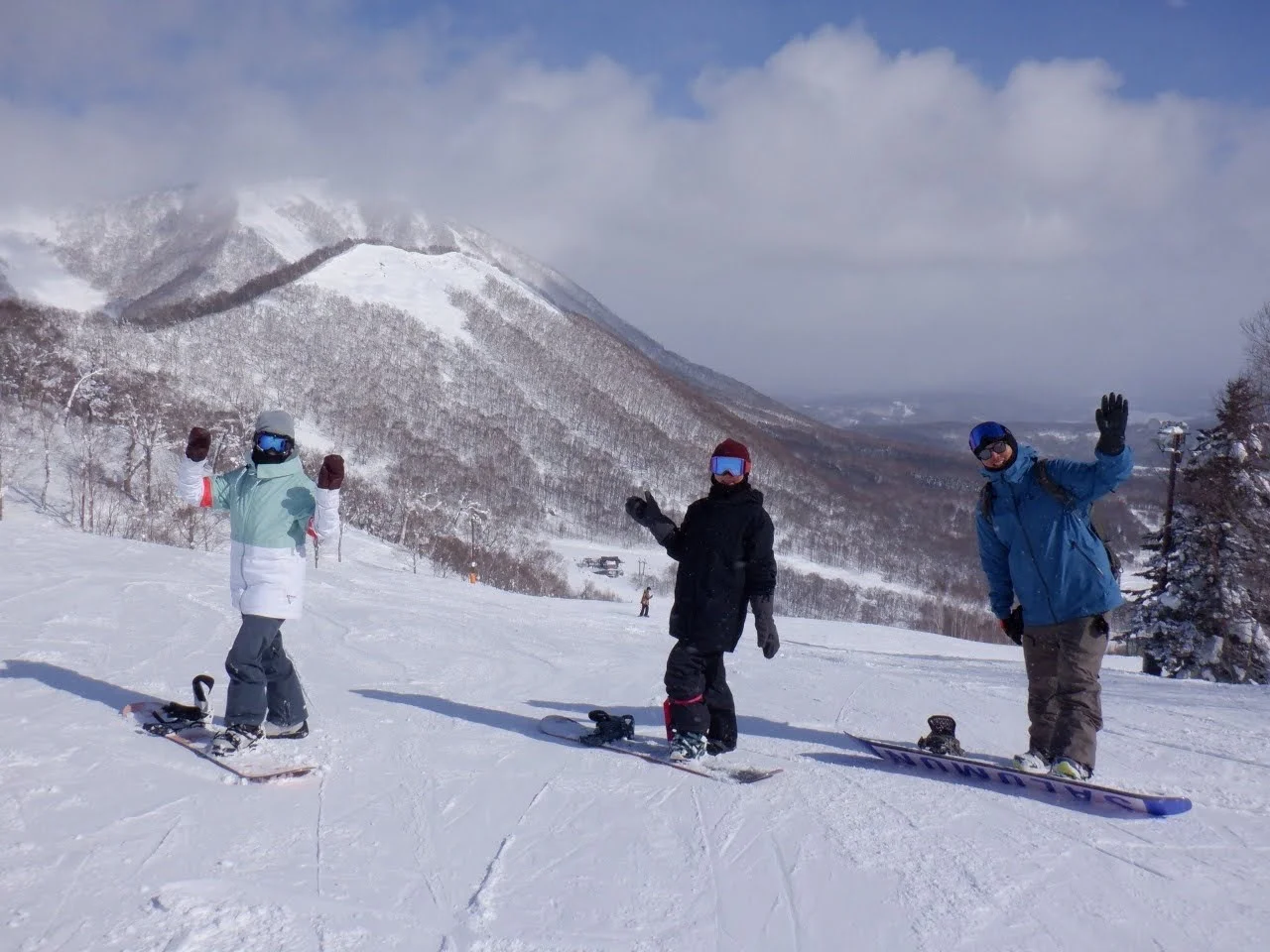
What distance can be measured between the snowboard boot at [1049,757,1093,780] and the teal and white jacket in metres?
4.02

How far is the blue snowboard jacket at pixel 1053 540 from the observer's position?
4.59 metres

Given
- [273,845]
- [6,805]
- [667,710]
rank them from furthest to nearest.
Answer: [667,710], [6,805], [273,845]

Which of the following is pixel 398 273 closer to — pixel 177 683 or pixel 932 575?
pixel 932 575

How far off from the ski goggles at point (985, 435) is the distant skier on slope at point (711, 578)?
1.18 metres

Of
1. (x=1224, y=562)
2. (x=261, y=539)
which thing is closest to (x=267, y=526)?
(x=261, y=539)

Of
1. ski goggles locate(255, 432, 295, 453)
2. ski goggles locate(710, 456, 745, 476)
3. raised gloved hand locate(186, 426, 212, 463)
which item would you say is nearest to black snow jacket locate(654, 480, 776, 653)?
ski goggles locate(710, 456, 745, 476)

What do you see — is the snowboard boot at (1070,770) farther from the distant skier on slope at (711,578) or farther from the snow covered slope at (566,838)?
the distant skier on slope at (711,578)

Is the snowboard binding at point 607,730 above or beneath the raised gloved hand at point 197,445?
beneath

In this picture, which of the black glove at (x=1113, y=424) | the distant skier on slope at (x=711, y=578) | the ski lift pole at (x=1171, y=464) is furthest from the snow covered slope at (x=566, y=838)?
the ski lift pole at (x=1171, y=464)

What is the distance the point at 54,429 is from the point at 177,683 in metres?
56.3

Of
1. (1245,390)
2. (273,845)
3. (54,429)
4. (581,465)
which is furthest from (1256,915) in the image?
(581,465)

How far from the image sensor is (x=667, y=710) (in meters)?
5.24

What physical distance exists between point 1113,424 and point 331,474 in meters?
3.84

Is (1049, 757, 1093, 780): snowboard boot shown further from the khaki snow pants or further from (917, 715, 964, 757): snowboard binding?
(917, 715, 964, 757): snowboard binding
